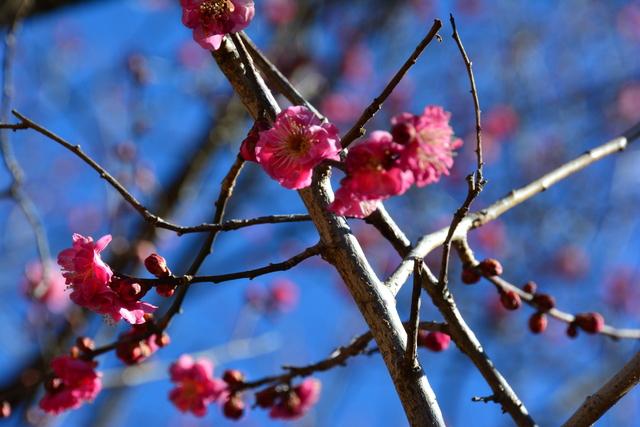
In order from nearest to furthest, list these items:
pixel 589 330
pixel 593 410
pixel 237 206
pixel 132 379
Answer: pixel 593 410 → pixel 589 330 → pixel 132 379 → pixel 237 206

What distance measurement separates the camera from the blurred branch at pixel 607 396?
1.41m

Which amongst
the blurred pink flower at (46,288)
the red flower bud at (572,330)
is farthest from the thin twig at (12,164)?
the red flower bud at (572,330)

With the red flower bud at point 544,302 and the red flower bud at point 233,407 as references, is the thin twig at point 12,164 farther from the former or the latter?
the red flower bud at point 544,302

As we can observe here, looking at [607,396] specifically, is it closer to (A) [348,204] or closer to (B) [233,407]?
(A) [348,204]

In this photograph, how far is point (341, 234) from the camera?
58.2 inches

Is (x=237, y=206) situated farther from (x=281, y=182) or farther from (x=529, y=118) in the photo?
(x=281, y=182)

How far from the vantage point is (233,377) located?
83.4 inches

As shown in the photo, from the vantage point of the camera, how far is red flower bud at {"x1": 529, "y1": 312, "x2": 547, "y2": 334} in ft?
6.82

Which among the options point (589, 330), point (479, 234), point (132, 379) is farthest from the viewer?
point (479, 234)

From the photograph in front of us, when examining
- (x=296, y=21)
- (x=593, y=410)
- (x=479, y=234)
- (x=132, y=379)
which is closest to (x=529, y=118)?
(x=479, y=234)

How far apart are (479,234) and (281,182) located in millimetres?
5978

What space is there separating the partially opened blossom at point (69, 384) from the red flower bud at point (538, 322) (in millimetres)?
1217

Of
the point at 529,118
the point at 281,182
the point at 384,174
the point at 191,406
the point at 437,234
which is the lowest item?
the point at 384,174

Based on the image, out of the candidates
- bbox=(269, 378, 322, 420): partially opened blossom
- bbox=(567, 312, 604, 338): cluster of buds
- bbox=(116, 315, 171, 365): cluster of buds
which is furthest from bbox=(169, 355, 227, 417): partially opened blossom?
bbox=(567, 312, 604, 338): cluster of buds
